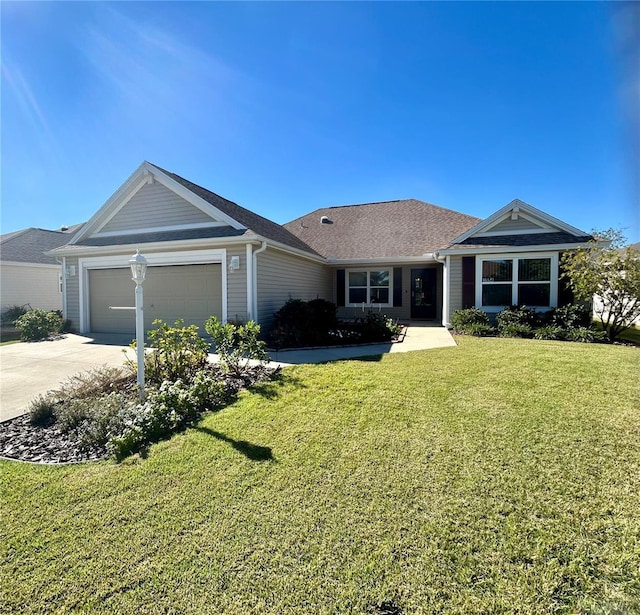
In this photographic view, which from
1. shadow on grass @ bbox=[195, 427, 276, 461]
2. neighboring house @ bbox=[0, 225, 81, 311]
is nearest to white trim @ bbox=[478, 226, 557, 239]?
shadow on grass @ bbox=[195, 427, 276, 461]

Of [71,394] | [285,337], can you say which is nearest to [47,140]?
[71,394]

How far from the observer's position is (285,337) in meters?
8.96

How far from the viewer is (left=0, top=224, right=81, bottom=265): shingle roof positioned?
642 inches

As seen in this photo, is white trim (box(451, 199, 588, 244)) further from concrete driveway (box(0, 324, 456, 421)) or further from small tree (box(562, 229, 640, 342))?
concrete driveway (box(0, 324, 456, 421))

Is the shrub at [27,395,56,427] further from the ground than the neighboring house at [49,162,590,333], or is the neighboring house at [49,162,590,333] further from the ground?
the neighboring house at [49,162,590,333]

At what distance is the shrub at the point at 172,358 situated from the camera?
5543mm

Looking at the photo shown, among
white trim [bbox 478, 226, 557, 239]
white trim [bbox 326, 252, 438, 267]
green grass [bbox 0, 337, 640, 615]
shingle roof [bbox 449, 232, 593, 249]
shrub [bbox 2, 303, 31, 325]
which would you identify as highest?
white trim [bbox 478, 226, 557, 239]

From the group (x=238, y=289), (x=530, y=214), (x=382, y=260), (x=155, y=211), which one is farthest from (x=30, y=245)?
(x=530, y=214)

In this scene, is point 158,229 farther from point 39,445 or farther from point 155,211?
point 39,445

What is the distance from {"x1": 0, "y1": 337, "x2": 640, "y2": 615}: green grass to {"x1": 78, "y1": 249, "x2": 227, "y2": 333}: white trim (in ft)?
19.9

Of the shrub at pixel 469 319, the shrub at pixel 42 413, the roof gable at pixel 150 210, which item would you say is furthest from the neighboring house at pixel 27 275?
the shrub at pixel 469 319

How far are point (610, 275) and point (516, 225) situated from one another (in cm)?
320

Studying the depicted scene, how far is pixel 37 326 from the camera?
1077 cm

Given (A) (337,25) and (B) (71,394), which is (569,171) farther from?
(B) (71,394)
